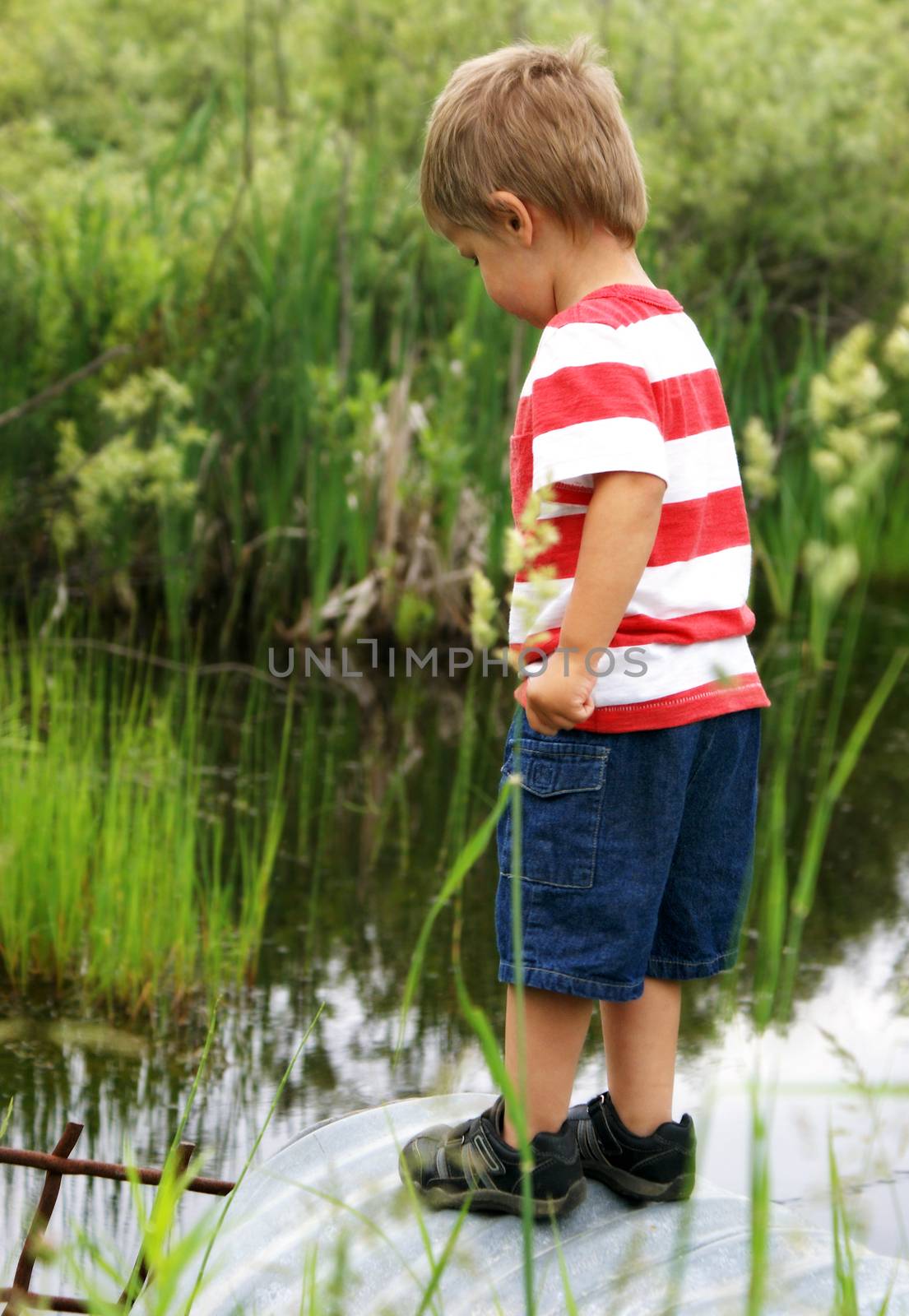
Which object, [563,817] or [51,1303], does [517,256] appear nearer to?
[563,817]

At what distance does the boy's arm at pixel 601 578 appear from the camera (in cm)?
147

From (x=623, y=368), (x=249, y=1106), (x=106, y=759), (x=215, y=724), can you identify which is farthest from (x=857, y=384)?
(x=215, y=724)

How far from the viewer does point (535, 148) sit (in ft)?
5.24

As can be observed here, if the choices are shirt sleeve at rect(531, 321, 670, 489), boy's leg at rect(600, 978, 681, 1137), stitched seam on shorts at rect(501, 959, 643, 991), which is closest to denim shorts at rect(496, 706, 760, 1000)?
stitched seam on shorts at rect(501, 959, 643, 991)

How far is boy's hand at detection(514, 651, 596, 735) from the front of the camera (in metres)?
1.48

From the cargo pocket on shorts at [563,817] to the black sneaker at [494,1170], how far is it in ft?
0.88

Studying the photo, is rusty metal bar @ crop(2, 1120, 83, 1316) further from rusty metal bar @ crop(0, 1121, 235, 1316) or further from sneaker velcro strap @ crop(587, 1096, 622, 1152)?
sneaker velcro strap @ crop(587, 1096, 622, 1152)

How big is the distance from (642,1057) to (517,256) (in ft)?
2.95

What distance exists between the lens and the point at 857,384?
3.34 feet

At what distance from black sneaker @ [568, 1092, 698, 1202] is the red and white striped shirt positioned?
47 cm

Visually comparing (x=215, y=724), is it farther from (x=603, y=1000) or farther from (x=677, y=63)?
(x=677, y=63)

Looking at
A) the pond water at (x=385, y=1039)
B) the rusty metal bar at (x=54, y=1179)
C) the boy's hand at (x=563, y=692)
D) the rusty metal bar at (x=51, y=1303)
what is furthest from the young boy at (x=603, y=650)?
the rusty metal bar at (x=51, y=1303)

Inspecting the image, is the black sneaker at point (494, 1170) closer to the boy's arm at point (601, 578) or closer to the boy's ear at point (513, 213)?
→ the boy's arm at point (601, 578)

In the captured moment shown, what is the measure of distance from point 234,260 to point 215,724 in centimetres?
182
